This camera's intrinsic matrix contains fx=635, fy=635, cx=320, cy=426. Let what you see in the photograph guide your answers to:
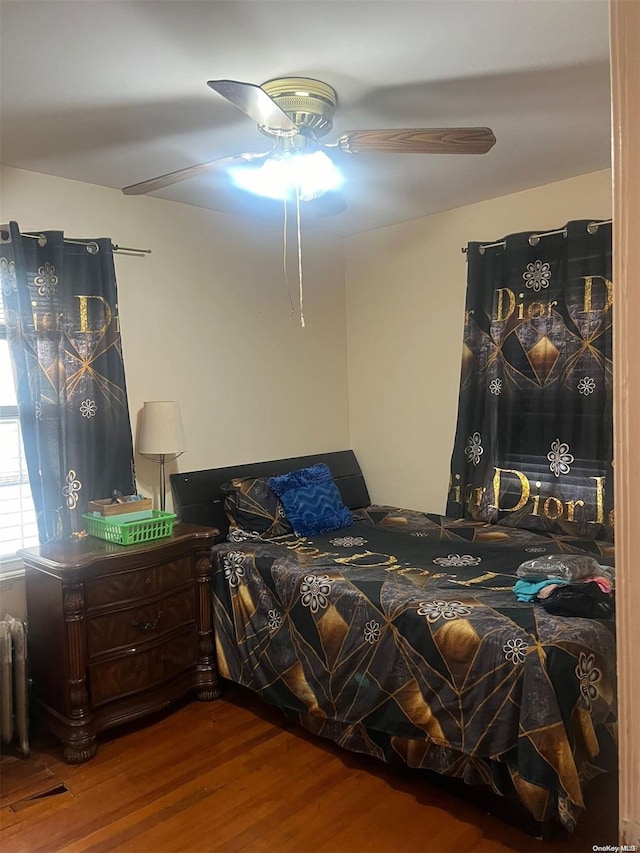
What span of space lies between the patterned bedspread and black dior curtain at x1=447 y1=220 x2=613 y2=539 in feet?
0.74

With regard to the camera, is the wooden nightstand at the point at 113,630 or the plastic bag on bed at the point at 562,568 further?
the wooden nightstand at the point at 113,630

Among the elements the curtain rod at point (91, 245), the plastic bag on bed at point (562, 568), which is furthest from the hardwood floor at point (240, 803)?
the curtain rod at point (91, 245)

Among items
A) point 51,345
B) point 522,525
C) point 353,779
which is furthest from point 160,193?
point 353,779

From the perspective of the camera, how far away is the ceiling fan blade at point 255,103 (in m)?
1.67

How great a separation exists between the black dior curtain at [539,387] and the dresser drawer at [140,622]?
1.64 meters

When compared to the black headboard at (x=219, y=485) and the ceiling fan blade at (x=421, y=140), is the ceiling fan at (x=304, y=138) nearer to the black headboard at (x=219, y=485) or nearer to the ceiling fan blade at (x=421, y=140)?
the ceiling fan blade at (x=421, y=140)

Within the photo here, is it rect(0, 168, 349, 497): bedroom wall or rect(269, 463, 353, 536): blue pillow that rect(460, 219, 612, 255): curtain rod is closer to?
rect(0, 168, 349, 497): bedroom wall

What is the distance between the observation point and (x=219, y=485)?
360 cm

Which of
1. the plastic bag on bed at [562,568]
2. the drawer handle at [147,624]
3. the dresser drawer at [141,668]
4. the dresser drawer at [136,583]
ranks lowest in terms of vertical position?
the dresser drawer at [141,668]

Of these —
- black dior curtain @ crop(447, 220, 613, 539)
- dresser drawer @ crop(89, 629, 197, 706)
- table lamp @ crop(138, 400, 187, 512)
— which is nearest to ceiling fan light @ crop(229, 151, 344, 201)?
table lamp @ crop(138, 400, 187, 512)

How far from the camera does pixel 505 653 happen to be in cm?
209

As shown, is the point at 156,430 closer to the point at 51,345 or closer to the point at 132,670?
the point at 51,345

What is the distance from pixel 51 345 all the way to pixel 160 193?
1.02 m

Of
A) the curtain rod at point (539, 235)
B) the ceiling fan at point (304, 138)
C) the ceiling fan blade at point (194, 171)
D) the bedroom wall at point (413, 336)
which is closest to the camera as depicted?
the ceiling fan at point (304, 138)
